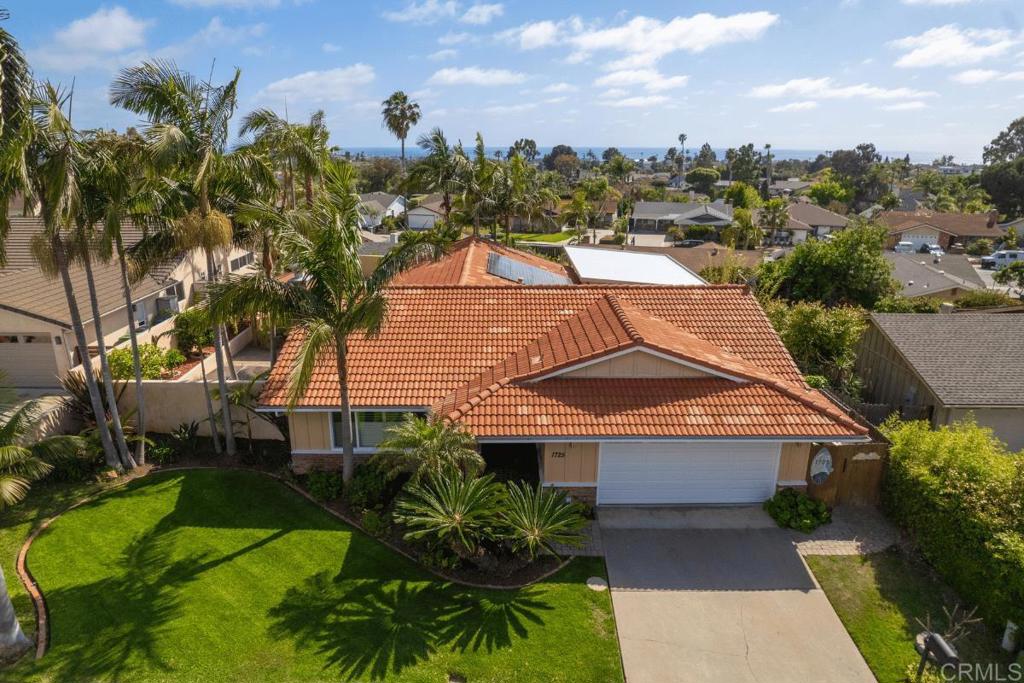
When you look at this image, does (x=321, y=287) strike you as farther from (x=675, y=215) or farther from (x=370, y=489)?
(x=675, y=215)

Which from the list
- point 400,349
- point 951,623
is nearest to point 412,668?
point 400,349

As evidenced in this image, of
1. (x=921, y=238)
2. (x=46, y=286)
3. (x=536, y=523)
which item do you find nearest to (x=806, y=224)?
(x=921, y=238)

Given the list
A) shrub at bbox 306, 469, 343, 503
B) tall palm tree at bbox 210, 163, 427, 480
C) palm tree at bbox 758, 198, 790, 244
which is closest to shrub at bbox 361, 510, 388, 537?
shrub at bbox 306, 469, 343, 503

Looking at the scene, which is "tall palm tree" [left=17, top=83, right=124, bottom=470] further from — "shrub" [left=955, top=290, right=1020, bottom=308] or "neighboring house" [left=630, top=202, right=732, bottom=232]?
"neighboring house" [left=630, top=202, right=732, bottom=232]

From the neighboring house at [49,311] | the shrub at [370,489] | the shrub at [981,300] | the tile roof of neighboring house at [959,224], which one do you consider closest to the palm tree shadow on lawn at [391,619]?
the shrub at [370,489]

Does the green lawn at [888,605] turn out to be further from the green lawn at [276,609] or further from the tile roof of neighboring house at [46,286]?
the tile roof of neighboring house at [46,286]
